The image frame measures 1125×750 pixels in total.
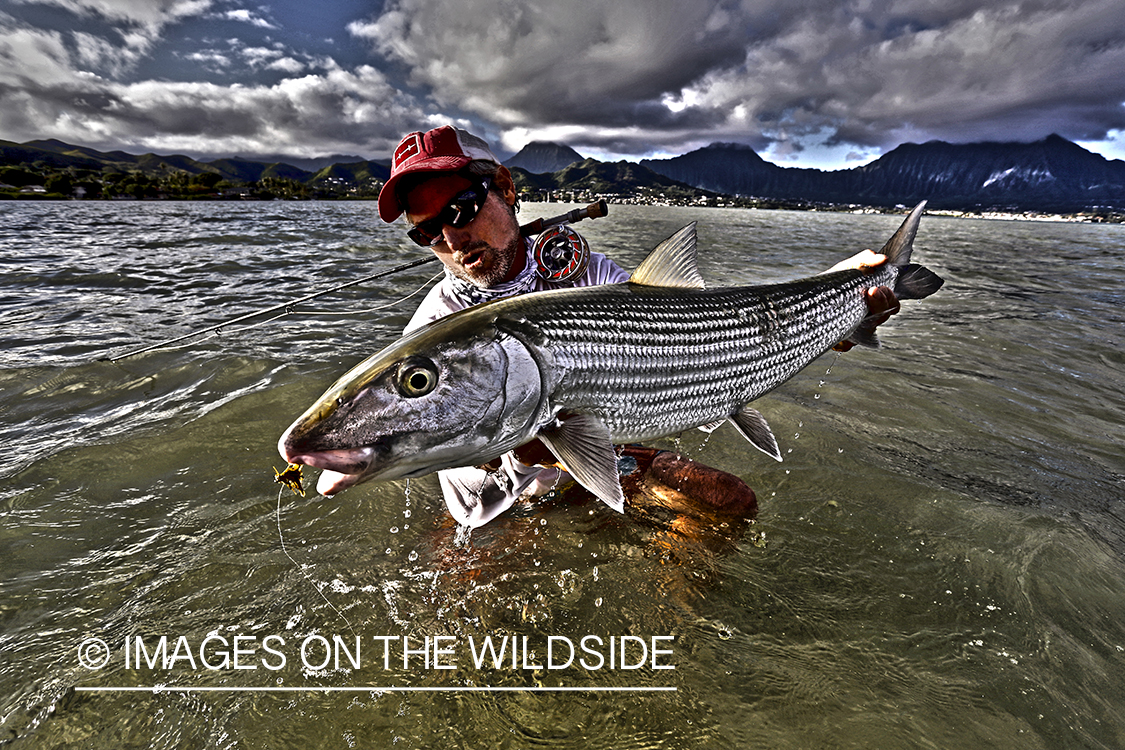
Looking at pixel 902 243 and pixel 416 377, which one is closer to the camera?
pixel 416 377

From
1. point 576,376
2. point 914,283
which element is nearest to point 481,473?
point 576,376

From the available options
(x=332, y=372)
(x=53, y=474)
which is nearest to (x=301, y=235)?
(x=332, y=372)

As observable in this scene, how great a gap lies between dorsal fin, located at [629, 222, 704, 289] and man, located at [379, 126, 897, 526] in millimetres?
1012

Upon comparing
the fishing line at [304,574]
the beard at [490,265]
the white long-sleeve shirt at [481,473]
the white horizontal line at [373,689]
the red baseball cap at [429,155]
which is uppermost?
the red baseball cap at [429,155]

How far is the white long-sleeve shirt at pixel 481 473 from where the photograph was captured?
3.99 meters

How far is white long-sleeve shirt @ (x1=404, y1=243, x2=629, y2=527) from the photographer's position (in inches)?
157

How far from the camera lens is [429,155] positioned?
3.67 metres

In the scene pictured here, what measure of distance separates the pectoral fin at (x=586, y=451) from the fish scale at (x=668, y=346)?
4.3 inches

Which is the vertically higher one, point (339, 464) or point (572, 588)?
point (339, 464)

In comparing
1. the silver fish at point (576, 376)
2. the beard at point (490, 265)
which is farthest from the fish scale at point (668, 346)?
the beard at point (490, 265)

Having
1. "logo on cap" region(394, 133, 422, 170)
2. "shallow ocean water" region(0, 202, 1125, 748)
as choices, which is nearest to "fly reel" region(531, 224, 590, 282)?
"logo on cap" region(394, 133, 422, 170)

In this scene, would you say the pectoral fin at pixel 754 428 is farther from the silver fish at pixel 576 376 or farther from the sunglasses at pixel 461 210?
the sunglasses at pixel 461 210

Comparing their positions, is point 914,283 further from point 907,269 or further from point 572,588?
point 572,588

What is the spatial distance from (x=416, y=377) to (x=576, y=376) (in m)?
0.87
